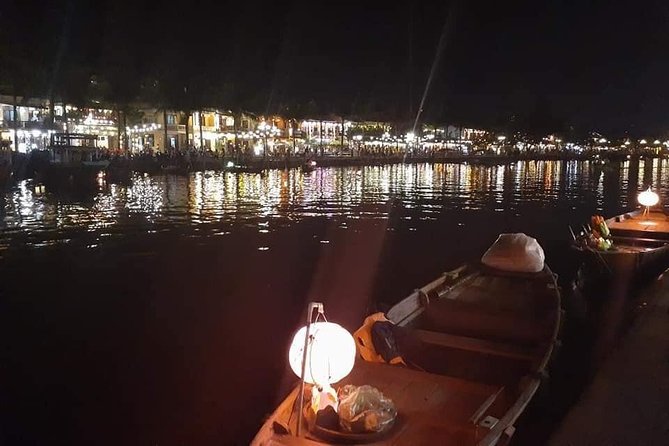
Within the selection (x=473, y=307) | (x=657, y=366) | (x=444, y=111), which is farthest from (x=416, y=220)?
(x=444, y=111)

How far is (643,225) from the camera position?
19047 millimetres

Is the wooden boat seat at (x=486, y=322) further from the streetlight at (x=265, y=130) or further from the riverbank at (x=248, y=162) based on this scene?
the streetlight at (x=265, y=130)

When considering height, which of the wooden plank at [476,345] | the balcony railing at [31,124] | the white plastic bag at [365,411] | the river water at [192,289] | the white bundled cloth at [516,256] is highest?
the balcony railing at [31,124]

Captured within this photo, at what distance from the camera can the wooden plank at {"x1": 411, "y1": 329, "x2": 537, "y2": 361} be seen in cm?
810

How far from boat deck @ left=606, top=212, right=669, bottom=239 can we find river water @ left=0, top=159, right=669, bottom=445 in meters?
1.92

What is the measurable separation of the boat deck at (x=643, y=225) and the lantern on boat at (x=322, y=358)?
49.0 ft

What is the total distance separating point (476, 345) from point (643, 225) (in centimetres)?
1336

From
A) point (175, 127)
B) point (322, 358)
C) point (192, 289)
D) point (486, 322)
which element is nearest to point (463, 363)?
point (486, 322)

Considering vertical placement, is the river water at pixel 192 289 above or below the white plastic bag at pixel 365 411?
below

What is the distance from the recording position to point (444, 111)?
135 m

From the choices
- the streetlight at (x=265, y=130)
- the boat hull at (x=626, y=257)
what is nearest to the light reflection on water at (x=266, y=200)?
the boat hull at (x=626, y=257)

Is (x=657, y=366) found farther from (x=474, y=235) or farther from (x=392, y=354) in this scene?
(x=474, y=235)

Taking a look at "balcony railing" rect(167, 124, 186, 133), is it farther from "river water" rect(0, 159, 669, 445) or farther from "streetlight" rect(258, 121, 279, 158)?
"river water" rect(0, 159, 669, 445)

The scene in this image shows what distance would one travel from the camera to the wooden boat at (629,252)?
15070 mm
